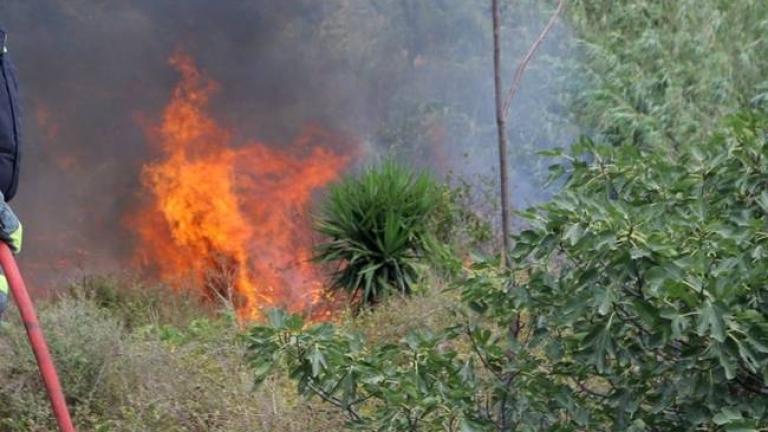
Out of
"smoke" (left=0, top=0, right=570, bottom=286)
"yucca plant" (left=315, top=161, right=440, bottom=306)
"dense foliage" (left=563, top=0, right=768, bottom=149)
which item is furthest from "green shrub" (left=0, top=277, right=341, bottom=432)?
"dense foliage" (left=563, top=0, right=768, bottom=149)

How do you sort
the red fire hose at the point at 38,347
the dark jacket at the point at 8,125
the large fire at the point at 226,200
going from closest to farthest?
1. the red fire hose at the point at 38,347
2. the dark jacket at the point at 8,125
3. the large fire at the point at 226,200

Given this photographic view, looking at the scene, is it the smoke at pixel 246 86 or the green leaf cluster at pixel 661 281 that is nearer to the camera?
the green leaf cluster at pixel 661 281

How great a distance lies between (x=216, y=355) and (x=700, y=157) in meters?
3.48

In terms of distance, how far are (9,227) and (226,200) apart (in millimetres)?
8112

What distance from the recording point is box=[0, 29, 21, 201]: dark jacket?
4.45 m

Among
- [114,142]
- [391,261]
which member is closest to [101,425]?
[391,261]

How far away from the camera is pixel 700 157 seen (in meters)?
3.97

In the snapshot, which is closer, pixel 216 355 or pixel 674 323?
pixel 674 323

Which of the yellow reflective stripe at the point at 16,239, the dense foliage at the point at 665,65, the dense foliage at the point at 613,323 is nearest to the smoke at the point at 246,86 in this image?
the dense foliage at the point at 665,65

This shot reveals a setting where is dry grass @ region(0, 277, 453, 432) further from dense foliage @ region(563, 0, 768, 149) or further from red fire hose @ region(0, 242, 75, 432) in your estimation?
dense foliage @ region(563, 0, 768, 149)

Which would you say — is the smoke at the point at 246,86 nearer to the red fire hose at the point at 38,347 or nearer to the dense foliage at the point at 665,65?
the dense foliage at the point at 665,65

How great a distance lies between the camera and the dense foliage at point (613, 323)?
3.38 metres

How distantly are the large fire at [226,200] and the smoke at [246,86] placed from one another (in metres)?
0.18

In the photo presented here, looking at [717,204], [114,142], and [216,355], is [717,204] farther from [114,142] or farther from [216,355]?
[114,142]
